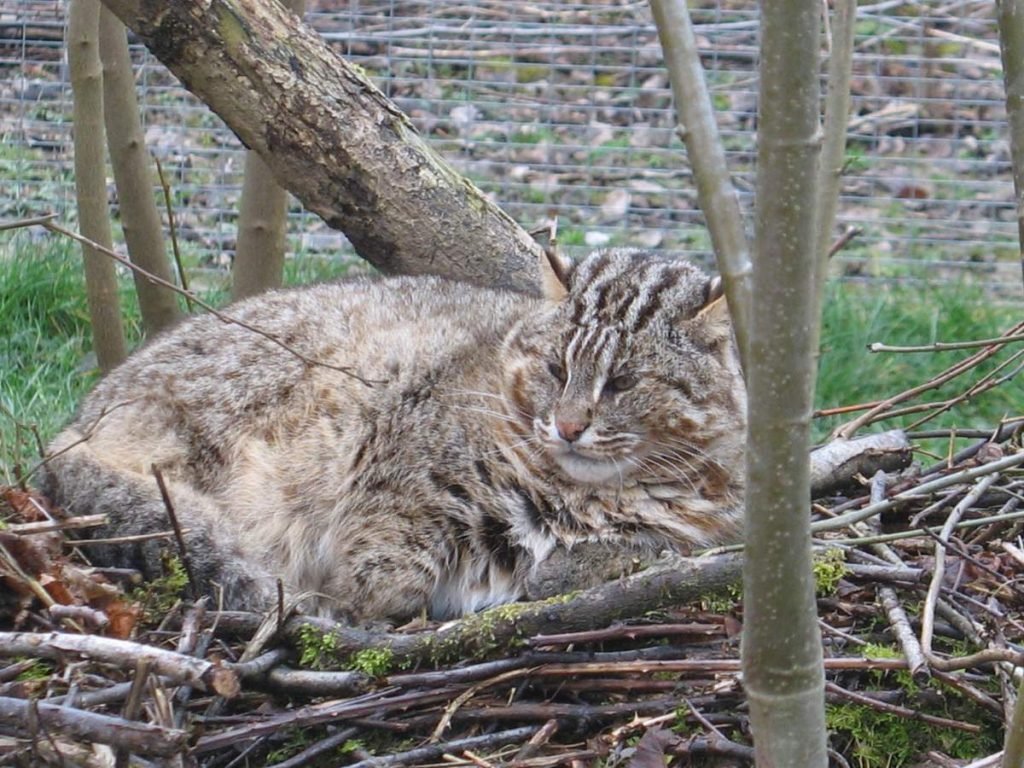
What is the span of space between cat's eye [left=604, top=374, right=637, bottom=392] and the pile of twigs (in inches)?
26.4

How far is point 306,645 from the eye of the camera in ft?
11.4

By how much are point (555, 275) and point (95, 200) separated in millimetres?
2165

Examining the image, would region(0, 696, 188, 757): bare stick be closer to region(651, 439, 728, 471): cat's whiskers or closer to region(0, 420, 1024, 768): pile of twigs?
region(0, 420, 1024, 768): pile of twigs

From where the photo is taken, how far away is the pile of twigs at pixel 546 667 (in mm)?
3191

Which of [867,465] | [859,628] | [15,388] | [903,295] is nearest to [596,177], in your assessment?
[903,295]

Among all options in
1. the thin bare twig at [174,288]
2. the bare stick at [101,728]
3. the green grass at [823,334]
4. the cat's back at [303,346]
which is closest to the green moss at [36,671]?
the bare stick at [101,728]

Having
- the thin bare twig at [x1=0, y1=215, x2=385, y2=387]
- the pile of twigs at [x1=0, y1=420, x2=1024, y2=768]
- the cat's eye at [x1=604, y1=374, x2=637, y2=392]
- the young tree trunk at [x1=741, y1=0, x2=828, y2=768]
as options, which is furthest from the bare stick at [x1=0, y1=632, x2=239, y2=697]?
the cat's eye at [x1=604, y1=374, x2=637, y2=392]

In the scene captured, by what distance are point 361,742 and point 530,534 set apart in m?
1.02

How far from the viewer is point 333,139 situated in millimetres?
4770

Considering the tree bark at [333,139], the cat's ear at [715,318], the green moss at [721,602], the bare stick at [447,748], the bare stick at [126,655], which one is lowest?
the bare stick at [447,748]

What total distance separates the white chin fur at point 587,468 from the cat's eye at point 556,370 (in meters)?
0.24

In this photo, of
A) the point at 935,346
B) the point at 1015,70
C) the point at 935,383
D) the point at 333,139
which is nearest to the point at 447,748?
the point at 935,346

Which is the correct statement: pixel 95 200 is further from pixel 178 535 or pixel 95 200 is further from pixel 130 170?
pixel 178 535

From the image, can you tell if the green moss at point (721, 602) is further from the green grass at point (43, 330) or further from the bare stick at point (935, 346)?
A: the green grass at point (43, 330)
